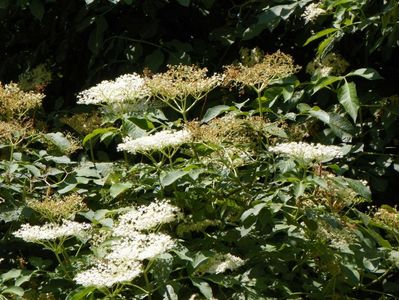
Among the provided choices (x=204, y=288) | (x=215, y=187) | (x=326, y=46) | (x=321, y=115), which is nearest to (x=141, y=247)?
(x=204, y=288)

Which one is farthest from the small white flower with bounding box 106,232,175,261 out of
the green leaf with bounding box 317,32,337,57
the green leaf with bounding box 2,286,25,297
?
the green leaf with bounding box 317,32,337,57

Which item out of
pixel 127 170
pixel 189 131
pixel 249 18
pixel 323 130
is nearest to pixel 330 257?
pixel 189 131

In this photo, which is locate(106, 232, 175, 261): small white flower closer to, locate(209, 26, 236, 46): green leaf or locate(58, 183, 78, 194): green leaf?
locate(58, 183, 78, 194): green leaf

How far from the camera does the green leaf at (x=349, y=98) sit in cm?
292

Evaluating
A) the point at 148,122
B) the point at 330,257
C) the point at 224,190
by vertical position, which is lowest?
the point at 330,257

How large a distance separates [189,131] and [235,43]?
62.6 inches

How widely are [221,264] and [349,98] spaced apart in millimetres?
860

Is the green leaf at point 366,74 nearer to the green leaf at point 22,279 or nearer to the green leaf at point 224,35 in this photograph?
the green leaf at point 224,35

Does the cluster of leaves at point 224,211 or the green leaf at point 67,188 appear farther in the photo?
the green leaf at point 67,188

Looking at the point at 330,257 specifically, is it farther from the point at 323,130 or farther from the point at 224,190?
the point at 323,130

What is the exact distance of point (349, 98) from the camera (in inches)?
116

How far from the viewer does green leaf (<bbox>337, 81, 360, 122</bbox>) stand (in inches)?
115

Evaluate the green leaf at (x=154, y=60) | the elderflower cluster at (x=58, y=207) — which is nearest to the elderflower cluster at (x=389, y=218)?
the elderflower cluster at (x=58, y=207)

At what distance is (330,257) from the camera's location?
2.58 metres
